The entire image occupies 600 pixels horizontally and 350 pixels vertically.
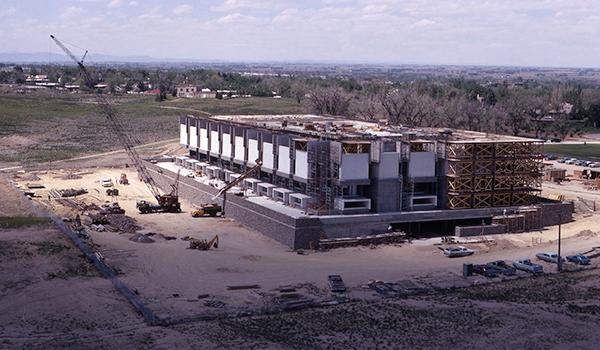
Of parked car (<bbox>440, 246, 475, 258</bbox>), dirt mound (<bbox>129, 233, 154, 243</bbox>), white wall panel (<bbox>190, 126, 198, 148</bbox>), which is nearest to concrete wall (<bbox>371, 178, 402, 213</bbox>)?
parked car (<bbox>440, 246, 475, 258</bbox>)

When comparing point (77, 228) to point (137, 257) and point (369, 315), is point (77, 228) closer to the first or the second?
point (137, 257)

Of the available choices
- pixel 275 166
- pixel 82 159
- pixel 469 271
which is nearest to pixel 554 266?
pixel 469 271

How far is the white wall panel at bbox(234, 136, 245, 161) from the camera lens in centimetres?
6469

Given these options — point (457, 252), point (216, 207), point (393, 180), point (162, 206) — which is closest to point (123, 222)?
point (162, 206)

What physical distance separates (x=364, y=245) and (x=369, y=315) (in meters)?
13.7

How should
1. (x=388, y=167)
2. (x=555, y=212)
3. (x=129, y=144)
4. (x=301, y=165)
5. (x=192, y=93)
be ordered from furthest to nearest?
(x=192, y=93) → (x=129, y=144) → (x=555, y=212) → (x=301, y=165) → (x=388, y=167)

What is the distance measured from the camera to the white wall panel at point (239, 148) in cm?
6469

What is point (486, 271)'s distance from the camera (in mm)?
44031

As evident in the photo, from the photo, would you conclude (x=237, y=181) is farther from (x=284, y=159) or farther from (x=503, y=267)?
(x=503, y=267)

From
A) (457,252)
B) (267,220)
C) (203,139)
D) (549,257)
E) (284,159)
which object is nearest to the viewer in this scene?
(549,257)

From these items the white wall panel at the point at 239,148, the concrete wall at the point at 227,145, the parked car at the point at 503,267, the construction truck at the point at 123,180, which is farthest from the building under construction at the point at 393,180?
the construction truck at the point at 123,180

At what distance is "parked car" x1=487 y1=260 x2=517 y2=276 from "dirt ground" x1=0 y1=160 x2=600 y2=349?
1.01 m

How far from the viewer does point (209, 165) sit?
2793 inches

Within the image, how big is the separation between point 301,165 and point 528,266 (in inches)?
667
